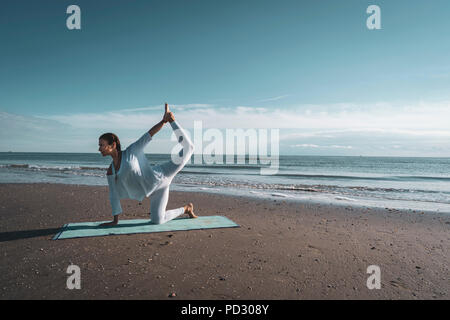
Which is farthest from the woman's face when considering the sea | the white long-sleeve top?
the sea

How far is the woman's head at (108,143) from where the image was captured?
180 inches

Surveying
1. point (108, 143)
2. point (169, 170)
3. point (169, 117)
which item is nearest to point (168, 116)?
point (169, 117)

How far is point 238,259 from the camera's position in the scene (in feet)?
12.1

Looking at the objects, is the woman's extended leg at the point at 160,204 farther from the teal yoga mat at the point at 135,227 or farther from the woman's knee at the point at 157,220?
the teal yoga mat at the point at 135,227

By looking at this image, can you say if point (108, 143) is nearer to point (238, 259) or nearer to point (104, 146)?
point (104, 146)

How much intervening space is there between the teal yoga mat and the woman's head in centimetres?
144

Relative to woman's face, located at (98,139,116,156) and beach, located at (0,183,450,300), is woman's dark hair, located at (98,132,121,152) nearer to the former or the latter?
woman's face, located at (98,139,116,156)

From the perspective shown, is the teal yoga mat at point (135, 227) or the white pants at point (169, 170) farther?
the white pants at point (169, 170)

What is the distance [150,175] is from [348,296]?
3.66m

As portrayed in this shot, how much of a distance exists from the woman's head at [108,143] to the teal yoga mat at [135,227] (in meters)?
1.44

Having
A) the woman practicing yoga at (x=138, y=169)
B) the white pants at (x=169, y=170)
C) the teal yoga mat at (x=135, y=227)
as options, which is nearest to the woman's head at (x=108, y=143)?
the woman practicing yoga at (x=138, y=169)

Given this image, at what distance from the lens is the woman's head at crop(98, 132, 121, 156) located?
4570mm

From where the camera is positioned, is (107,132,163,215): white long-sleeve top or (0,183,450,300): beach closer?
(0,183,450,300): beach
